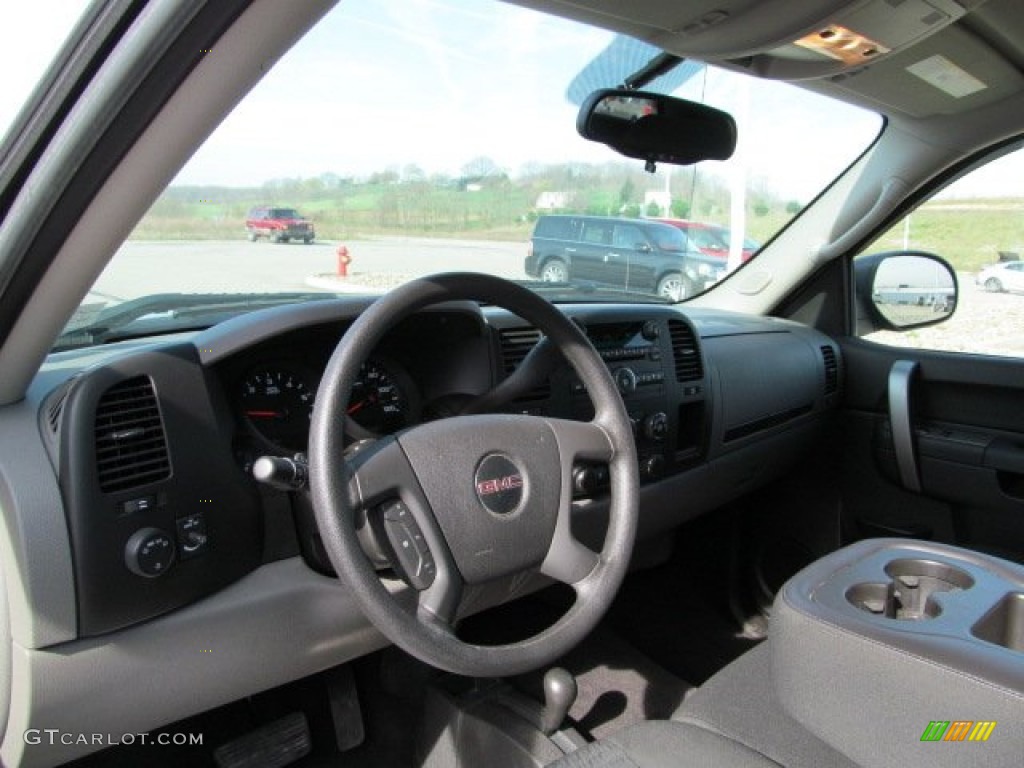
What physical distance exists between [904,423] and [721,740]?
7.23 ft

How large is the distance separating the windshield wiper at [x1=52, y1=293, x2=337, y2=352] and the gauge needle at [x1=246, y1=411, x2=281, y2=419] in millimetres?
295

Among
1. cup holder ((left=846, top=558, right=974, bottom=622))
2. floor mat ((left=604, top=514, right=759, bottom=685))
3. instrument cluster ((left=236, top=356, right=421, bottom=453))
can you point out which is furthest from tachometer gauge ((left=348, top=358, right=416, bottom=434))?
floor mat ((left=604, top=514, right=759, bottom=685))

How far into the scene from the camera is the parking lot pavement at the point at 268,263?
1787mm

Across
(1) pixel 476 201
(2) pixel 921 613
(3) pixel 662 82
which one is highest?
(3) pixel 662 82

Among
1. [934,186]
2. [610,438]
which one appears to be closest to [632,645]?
[610,438]

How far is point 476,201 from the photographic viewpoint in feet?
8.07

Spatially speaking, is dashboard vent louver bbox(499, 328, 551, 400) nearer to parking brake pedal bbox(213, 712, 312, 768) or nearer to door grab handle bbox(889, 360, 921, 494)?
parking brake pedal bbox(213, 712, 312, 768)

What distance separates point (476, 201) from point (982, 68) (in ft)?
5.60

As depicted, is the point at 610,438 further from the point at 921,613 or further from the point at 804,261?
the point at 804,261

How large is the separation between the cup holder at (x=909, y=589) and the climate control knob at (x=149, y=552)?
1.36 metres

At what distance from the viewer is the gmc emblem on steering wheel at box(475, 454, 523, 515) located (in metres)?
1.54

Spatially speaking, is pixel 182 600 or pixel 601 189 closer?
pixel 182 600

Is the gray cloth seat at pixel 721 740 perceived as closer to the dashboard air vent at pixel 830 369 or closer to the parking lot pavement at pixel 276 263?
the parking lot pavement at pixel 276 263

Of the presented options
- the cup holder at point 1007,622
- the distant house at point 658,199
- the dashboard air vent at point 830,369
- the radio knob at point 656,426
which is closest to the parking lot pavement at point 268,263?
the radio knob at point 656,426
